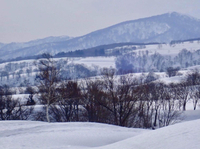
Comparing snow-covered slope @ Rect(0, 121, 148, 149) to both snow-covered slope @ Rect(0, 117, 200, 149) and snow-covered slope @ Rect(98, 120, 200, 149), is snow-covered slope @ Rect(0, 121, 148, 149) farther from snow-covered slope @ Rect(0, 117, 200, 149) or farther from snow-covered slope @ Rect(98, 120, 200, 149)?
snow-covered slope @ Rect(98, 120, 200, 149)

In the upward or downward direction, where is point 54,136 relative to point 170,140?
downward

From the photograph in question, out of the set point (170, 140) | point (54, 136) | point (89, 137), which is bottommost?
point (89, 137)

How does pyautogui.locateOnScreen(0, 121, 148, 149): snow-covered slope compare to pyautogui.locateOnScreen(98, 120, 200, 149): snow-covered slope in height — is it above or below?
below

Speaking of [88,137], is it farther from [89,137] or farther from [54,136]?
[54,136]

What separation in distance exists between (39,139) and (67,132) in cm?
170

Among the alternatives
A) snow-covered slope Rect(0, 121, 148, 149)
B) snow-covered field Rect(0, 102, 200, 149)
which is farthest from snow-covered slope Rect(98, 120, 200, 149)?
snow-covered slope Rect(0, 121, 148, 149)

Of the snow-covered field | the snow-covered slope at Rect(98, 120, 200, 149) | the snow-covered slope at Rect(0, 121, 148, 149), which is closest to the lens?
the snow-covered slope at Rect(98, 120, 200, 149)

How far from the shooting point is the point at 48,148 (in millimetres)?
9008

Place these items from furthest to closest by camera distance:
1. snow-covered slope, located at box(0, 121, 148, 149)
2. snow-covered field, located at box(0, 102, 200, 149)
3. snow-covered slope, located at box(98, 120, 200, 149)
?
snow-covered slope, located at box(0, 121, 148, 149), snow-covered field, located at box(0, 102, 200, 149), snow-covered slope, located at box(98, 120, 200, 149)

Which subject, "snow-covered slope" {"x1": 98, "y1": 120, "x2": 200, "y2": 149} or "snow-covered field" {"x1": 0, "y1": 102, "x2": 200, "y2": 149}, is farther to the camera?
"snow-covered field" {"x1": 0, "y1": 102, "x2": 200, "y2": 149}

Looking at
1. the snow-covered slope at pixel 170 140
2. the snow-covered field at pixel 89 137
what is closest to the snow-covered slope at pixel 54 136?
the snow-covered field at pixel 89 137

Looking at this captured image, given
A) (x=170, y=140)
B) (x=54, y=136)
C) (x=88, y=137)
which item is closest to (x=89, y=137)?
(x=88, y=137)

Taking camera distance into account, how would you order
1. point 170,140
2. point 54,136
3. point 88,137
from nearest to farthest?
point 170,140 < point 54,136 < point 88,137

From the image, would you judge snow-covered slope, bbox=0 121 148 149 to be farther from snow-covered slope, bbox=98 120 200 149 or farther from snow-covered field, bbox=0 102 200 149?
snow-covered slope, bbox=98 120 200 149
